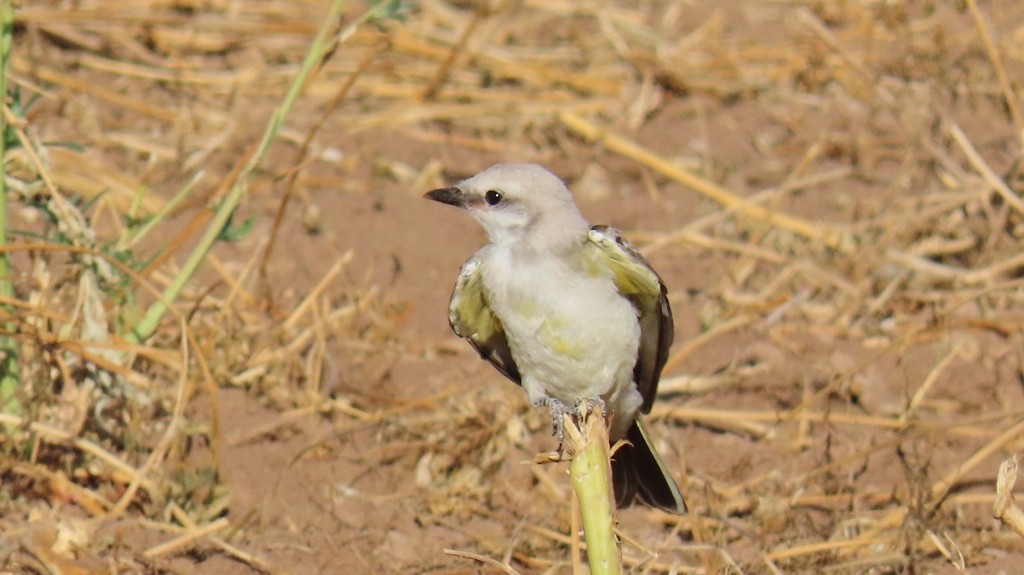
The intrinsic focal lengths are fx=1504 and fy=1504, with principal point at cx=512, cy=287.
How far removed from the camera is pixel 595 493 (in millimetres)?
3223

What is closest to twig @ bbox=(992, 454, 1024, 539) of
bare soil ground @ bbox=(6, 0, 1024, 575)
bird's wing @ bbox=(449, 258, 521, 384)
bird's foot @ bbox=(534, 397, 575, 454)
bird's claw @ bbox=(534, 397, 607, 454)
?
bare soil ground @ bbox=(6, 0, 1024, 575)

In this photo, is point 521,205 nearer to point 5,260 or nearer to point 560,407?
point 560,407

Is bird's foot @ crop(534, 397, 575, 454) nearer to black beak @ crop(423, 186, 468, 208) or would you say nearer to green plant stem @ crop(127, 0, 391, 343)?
black beak @ crop(423, 186, 468, 208)

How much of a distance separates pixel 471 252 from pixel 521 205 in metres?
2.26

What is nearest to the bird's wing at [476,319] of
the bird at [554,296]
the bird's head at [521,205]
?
the bird at [554,296]

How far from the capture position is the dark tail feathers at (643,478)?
173 inches

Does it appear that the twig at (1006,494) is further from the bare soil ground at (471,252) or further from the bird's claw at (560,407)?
the bird's claw at (560,407)

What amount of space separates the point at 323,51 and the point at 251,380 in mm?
1283

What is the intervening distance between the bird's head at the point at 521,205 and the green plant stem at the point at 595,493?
2.71 feet

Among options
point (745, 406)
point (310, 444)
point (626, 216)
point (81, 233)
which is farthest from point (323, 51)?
point (626, 216)

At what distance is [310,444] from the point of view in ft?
16.0

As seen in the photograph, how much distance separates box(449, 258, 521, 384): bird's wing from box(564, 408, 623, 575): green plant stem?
89cm

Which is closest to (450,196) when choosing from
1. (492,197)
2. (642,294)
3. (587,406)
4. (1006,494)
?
(492,197)

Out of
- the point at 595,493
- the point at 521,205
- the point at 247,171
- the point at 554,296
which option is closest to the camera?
the point at 595,493
